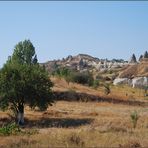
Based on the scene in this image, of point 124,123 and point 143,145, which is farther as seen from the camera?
point 124,123

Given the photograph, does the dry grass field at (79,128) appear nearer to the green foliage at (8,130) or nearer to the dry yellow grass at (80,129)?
the dry yellow grass at (80,129)

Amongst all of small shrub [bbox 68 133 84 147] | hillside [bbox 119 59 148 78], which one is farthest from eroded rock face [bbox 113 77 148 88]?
small shrub [bbox 68 133 84 147]

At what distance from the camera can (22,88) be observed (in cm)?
4291

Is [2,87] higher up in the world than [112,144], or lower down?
higher up

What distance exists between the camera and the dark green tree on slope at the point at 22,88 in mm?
42250

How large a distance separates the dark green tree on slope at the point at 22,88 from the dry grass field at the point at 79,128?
4.45 feet

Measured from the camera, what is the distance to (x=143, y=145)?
18500mm

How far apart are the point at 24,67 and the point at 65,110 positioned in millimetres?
7850

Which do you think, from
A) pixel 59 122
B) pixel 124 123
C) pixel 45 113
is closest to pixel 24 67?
pixel 45 113

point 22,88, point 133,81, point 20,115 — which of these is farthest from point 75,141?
point 133,81

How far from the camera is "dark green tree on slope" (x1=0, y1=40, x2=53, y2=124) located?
42.2 m

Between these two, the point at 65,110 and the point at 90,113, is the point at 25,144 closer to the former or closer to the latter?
the point at 90,113

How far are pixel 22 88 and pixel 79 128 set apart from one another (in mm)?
13638

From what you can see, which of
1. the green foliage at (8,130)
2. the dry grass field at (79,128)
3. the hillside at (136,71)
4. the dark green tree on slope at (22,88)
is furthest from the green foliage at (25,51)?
the hillside at (136,71)
